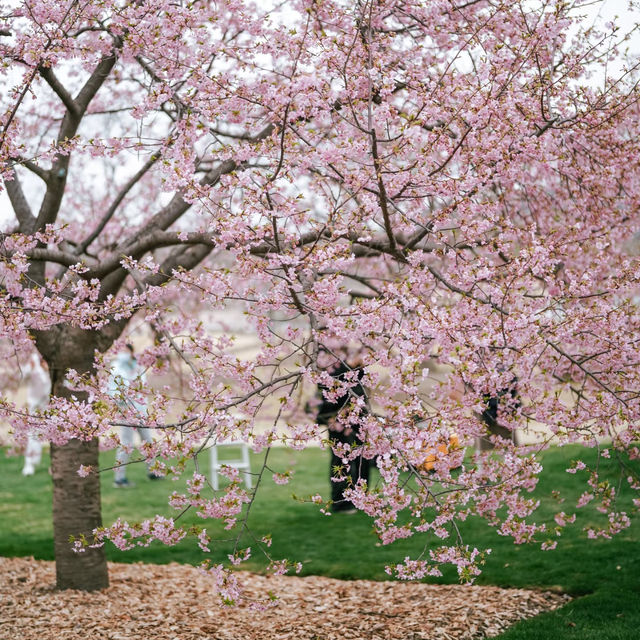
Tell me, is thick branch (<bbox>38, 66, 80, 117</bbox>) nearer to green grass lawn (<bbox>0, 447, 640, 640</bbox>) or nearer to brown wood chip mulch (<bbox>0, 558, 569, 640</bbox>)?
brown wood chip mulch (<bbox>0, 558, 569, 640</bbox>)

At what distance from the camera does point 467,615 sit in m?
6.65

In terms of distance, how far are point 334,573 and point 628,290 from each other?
448 centimetres

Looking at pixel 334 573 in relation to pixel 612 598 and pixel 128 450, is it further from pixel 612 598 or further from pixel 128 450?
pixel 128 450

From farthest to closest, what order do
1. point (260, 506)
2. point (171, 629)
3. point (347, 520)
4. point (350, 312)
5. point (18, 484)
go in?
point (18, 484) → point (260, 506) → point (347, 520) → point (171, 629) → point (350, 312)

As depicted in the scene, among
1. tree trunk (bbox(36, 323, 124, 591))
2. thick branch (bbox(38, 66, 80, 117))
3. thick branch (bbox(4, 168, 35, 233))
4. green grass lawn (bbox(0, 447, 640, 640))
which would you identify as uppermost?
thick branch (bbox(38, 66, 80, 117))

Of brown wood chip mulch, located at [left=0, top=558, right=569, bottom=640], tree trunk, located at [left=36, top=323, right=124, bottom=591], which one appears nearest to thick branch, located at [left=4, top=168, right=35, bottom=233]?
tree trunk, located at [left=36, top=323, right=124, bottom=591]

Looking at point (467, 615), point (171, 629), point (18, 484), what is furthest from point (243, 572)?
point (18, 484)

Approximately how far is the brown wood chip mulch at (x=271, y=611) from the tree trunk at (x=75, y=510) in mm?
181

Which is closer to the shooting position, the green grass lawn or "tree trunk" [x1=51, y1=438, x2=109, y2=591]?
the green grass lawn

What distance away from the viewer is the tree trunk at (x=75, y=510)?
729 centimetres

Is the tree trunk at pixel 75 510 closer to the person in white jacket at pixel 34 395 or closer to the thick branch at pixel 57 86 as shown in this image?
the thick branch at pixel 57 86

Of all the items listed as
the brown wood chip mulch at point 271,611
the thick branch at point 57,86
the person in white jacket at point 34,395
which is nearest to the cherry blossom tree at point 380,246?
the thick branch at point 57,86

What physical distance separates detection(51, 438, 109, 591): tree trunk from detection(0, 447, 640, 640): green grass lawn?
194 cm

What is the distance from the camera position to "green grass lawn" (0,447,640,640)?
6.41m
